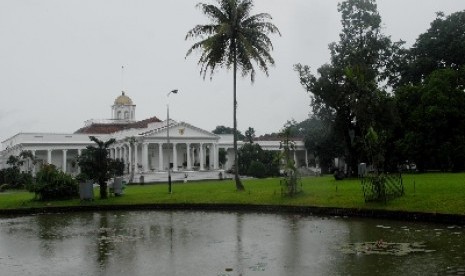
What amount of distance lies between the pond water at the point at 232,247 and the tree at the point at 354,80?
1268 cm

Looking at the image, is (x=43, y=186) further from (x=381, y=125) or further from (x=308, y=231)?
(x=381, y=125)

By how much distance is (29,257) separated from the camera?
1195 centimetres

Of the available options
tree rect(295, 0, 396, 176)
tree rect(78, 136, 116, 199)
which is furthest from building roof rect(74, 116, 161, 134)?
tree rect(78, 136, 116, 199)

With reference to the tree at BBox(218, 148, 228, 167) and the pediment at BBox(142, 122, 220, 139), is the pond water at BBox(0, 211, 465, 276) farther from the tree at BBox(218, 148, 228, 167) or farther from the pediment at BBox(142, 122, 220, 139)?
the tree at BBox(218, 148, 228, 167)

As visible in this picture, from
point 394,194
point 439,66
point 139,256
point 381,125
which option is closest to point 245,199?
point 394,194

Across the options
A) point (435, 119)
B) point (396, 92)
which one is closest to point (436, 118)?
point (435, 119)

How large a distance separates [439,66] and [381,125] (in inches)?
637

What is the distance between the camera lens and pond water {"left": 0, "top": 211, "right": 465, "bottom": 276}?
9.72m

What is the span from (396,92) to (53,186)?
31.5 metres

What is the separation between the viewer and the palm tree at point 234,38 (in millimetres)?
29359

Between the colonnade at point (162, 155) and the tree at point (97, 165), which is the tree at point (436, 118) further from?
the colonnade at point (162, 155)

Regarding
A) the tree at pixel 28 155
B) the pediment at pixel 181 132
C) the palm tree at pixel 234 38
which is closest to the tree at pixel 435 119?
the palm tree at pixel 234 38

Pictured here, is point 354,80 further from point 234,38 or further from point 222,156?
point 222,156

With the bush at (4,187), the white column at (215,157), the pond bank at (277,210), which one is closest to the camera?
the pond bank at (277,210)
